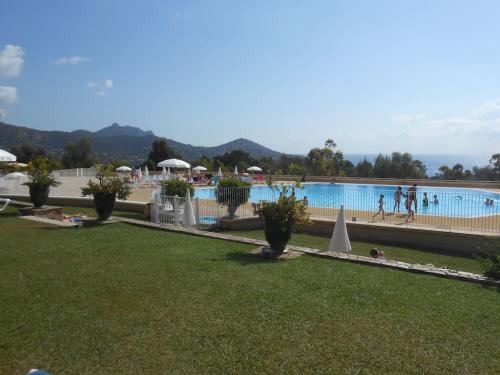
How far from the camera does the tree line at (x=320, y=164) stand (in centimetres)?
4138

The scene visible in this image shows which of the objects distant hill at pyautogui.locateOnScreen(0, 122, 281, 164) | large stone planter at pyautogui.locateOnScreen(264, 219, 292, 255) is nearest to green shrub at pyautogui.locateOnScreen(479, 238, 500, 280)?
large stone planter at pyautogui.locateOnScreen(264, 219, 292, 255)

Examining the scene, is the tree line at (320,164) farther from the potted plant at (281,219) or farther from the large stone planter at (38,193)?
the potted plant at (281,219)

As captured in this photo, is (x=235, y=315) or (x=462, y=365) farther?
(x=235, y=315)

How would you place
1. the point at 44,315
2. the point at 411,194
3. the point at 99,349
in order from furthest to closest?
the point at 411,194 < the point at 44,315 < the point at 99,349

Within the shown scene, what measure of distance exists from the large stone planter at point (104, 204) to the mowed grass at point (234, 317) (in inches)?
169

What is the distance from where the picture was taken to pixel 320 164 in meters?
43.8

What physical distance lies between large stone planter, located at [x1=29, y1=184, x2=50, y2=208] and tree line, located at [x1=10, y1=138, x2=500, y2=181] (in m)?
26.3

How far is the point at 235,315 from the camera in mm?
4836

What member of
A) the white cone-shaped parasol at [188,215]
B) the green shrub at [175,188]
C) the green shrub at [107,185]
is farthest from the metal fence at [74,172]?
the white cone-shaped parasol at [188,215]

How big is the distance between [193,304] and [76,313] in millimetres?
1441

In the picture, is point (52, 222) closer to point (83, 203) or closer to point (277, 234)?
point (83, 203)

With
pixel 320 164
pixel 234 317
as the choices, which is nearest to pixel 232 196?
pixel 234 317

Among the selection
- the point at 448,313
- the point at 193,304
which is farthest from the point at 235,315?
the point at 448,313

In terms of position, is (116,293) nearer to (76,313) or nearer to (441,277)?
(76,313)
